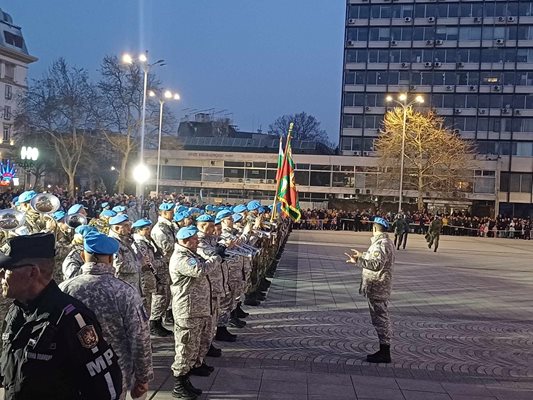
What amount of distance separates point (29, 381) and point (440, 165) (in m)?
52.8

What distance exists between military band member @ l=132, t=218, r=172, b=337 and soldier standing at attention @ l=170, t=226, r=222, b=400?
199 cm

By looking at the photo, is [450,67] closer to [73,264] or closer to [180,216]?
[180,216]

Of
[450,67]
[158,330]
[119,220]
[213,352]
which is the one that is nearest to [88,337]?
[119,220]

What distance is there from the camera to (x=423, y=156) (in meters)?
53.5

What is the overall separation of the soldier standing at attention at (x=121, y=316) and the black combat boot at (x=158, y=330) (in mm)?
5310

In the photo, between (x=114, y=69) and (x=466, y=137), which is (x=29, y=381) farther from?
(x=466, y=137)

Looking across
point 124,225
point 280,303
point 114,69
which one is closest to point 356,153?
point 114,69

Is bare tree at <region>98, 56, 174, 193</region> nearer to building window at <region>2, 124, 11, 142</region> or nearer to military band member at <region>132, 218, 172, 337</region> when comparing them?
building window at <region>2, 124, 11, 142</region>

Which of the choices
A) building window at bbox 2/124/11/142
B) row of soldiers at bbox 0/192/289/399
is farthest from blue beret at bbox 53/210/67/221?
building window at bbox 2/124/11/142

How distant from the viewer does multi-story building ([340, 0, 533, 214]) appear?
7419cm

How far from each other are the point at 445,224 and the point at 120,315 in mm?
47553

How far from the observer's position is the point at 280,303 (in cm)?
1287

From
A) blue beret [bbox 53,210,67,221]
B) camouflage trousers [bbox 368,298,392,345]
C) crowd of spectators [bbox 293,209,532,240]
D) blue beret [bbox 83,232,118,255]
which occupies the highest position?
blue beret [bbox 83,232,118,255]

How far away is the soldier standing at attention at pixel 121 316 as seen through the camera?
158 inches
